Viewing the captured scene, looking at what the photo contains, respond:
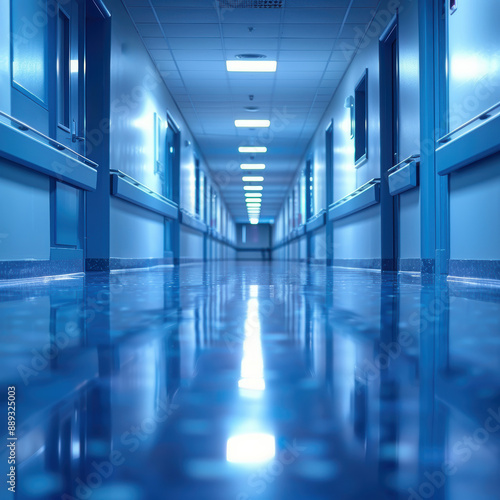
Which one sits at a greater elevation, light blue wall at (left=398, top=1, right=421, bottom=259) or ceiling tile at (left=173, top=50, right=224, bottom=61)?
ceiling tile at (left=173, top=50, right=224, bottom=61)

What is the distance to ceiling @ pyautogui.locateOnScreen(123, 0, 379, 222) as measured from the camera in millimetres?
6500

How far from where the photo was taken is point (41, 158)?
399 centimetres

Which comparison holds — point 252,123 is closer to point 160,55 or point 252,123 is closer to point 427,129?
point 160,55

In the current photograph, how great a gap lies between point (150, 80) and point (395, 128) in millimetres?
4169

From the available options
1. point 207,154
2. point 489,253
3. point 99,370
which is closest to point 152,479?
point 99,370

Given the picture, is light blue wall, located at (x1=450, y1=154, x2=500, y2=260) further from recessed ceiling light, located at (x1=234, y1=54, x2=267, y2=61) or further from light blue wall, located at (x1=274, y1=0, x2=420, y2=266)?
recessed ceiling light, located at (x1=234, y1=54, x2=267, y2=61)

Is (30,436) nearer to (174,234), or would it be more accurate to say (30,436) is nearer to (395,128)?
(395,128)

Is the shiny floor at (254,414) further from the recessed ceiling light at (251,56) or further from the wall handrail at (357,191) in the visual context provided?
the recessed ceiling light at (251,56)

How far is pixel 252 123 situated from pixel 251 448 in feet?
38.9

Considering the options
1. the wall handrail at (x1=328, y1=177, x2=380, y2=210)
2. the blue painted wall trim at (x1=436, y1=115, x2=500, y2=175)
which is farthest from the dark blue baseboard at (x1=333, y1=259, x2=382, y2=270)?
the blue painted wall trim at (x1=436, y1=115, x2=500, y2=175)

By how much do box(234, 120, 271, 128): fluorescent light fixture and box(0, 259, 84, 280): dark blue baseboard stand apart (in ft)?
23.9

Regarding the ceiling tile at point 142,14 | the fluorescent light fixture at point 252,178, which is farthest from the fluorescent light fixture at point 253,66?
the fluorescent light fixture at point 252,178

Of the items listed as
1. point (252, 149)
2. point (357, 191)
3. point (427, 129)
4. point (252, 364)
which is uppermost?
point (252, 149)

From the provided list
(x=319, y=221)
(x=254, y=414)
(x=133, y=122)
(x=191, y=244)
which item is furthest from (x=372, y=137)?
(x=191, y=244)
